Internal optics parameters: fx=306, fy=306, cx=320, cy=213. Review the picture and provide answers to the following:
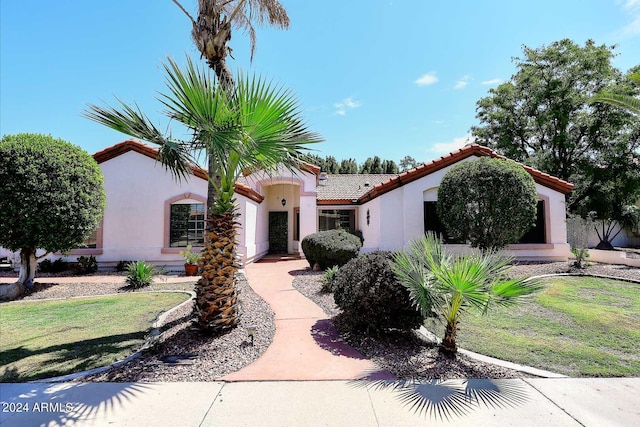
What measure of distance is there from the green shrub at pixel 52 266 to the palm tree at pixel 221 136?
1171 centimetres

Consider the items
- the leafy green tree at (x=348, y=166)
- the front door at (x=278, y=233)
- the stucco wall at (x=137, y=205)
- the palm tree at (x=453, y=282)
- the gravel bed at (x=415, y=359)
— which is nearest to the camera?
the palm tree at (x=453, y=282)

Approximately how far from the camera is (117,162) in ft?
46.5

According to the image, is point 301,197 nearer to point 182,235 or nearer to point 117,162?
point 182,235

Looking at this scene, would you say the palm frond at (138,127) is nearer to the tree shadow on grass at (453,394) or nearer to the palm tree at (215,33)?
the palm tree at (215,33)

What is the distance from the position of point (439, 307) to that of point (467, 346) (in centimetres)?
125

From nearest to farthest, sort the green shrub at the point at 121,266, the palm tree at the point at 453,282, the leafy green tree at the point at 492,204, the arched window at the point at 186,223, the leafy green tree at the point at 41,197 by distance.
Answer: the palm tree at the point at 453,282
the leafy green tree at the point at 41,197
the leafy green tree at the point at 492,204
the green shrub at the point at 121,266
the arched window at the point at 186,223

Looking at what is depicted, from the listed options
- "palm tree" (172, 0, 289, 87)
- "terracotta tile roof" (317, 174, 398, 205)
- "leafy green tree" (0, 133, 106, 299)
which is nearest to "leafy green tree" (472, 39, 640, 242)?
"terracotta tile roof" (317, 174, 398, 205)

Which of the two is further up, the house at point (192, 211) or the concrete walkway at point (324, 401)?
the house at point (192, 211)

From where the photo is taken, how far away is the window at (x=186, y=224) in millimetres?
14289

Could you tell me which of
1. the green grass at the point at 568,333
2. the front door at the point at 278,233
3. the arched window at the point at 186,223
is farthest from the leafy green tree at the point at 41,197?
the green grass at the point at 568,333

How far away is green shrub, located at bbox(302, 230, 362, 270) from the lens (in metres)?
12.2

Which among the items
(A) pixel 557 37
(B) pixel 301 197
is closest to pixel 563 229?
(B) pixel 301 197

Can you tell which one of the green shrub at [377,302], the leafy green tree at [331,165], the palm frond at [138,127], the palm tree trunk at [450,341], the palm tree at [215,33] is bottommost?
the palm tree trunk at [450,341]

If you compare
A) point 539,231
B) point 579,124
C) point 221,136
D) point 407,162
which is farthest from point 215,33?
point 407,162
